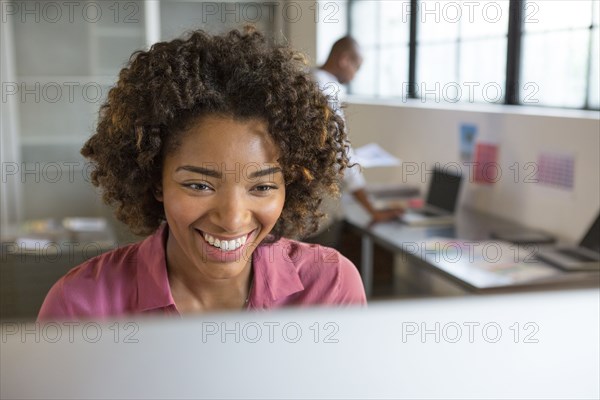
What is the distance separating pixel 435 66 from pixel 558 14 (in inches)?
6.0

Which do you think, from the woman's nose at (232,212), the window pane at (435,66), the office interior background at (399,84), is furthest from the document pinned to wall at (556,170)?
the woman's nose at (232,212)

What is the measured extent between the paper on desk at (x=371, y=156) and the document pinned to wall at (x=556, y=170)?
1.03ft

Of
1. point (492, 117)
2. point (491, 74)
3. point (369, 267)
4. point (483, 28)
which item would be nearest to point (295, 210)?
point (369, 267)

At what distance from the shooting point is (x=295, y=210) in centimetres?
54

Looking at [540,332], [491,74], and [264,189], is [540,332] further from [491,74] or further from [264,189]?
[491,74]

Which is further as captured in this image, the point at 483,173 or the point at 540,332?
the point at 483,173

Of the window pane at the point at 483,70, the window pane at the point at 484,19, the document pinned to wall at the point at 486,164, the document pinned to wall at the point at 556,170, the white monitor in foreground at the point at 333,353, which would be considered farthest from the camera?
the document pinned to wall at the point at 486,164

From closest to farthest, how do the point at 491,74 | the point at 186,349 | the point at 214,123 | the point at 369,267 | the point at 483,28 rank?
1. the point at 186,349
2. the point at 214,123
3. the point at 369,267
4. the point at 483,28
5. the point at 491,74

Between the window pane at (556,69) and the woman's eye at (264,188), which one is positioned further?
the window pane at (556,69)

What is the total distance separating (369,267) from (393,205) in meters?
0.38

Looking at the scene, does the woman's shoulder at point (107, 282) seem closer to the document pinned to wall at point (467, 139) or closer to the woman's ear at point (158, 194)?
the woman's ear at point (158, 194)

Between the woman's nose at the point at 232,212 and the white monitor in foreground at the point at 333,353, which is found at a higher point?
the woman's nose at the point at 232,212

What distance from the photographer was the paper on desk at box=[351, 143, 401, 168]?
2.30ft

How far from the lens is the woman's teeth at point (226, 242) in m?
0.47
